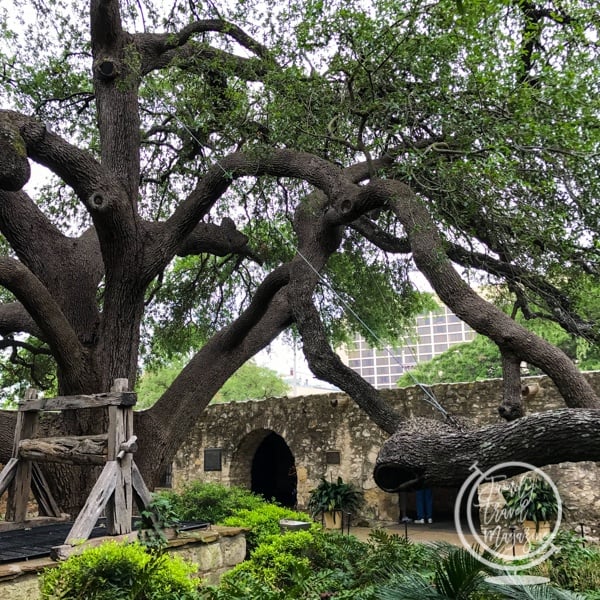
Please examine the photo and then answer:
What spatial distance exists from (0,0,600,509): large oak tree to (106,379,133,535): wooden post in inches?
59.6

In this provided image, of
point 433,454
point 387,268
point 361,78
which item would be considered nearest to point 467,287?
point 433,454

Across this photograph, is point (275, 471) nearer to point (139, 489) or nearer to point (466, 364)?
point (139, 489)

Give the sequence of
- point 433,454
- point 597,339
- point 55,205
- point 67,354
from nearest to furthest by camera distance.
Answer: point 433,454 < point 597,339 < point 67,354 < point 55,205

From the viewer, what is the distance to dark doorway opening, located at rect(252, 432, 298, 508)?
13.7 meters

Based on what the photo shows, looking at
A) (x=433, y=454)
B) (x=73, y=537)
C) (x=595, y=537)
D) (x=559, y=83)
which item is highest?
(x=559, y=83)

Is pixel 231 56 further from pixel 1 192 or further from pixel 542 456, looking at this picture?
pixel 542 456

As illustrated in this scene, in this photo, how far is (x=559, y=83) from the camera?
517 centimetres

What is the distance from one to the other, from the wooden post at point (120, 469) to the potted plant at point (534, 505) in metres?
5.01

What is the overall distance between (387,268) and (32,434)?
555cm

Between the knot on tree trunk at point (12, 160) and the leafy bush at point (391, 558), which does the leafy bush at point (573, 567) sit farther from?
the knot on tree trunk at point (12, 160)

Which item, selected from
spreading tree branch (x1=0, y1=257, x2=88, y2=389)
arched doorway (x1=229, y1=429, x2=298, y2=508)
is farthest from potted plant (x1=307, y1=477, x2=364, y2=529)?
spreading tree branch (x1=0, y1=257, x2=88, y2=389)

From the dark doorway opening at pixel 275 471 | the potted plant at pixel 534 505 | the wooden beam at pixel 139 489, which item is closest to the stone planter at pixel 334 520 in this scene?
the potted plant at pixel 534 505

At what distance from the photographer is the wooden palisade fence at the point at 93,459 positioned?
4.60 m

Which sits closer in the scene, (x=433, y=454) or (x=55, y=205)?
(x=433, y=454)
